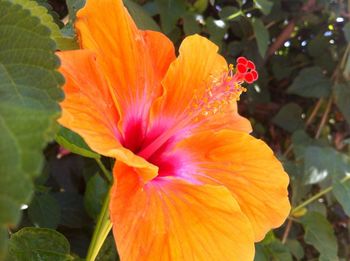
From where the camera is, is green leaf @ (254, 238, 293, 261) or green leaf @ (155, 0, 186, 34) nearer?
green leaf @ (254, 238, 293, 261)

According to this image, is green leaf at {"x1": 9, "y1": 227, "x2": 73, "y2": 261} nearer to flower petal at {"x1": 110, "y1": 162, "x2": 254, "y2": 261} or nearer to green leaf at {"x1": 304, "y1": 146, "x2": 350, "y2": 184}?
flower petal at {"x1": 110, "y1": 162, "x2": 254, "y2": 261}

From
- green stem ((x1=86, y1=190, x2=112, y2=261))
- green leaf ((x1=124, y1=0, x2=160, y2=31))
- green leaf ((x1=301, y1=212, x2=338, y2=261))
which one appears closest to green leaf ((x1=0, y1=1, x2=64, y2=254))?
green stem ((x1=86, y1=190, x2=112, y2=261))

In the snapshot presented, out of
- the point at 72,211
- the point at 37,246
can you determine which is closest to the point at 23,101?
the point at 37,246

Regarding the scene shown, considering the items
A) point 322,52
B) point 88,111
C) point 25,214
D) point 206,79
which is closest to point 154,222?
point 88,111

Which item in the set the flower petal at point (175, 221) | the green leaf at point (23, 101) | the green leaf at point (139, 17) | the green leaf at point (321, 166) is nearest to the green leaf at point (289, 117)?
the green leaf at point (321, 166)

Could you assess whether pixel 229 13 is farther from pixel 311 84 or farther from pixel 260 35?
pixel 311 84

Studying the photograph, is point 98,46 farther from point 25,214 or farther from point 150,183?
point 25,214
